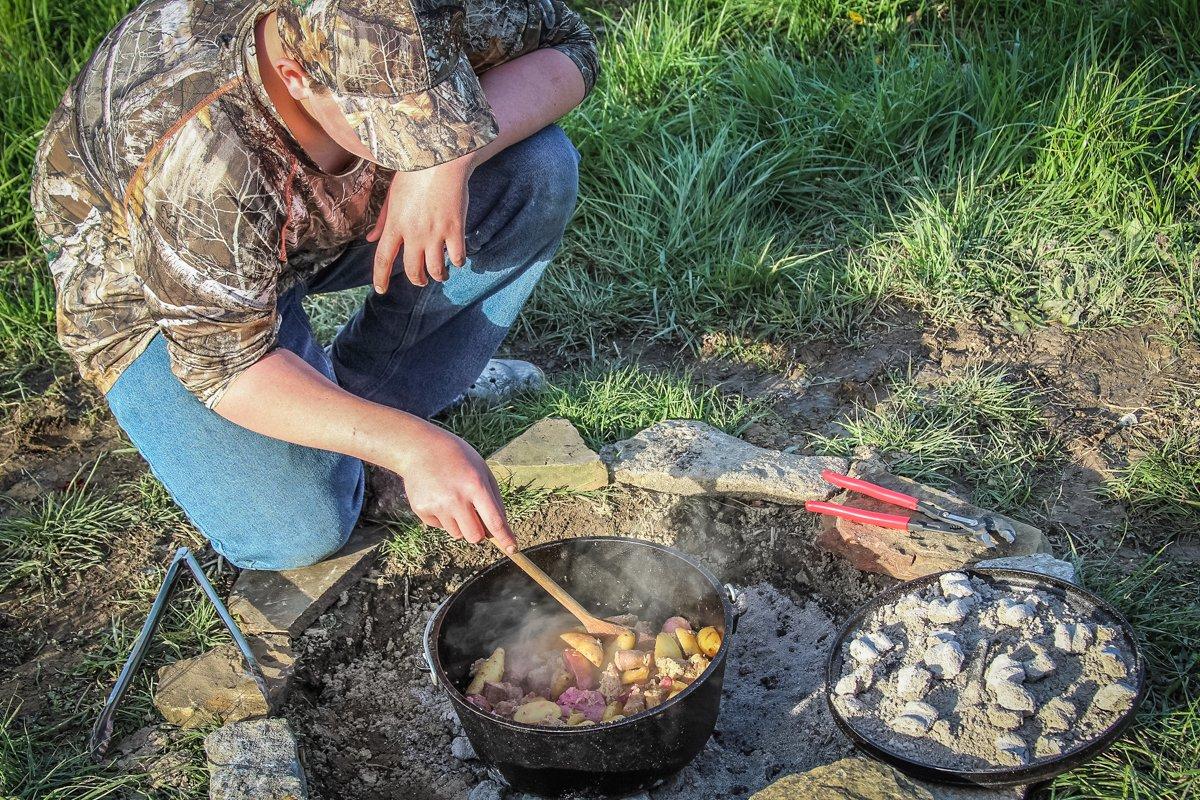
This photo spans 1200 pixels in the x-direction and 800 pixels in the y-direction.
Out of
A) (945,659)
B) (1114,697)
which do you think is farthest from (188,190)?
(1114,697)

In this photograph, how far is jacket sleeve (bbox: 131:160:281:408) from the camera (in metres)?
1.97

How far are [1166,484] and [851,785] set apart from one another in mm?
1338

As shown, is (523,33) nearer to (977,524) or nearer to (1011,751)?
(977,524)

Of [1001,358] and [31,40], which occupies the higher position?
[31,40]

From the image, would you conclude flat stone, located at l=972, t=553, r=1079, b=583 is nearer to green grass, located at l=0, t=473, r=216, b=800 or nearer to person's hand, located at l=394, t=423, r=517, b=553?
person's hand, located at l=394, t=423, r=517, b=553

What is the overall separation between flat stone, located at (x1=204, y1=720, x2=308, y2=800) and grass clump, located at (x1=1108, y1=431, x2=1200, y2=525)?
200 cm

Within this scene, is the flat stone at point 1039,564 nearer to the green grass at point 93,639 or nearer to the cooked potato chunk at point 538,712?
the cooked potato chunk at point 538,712

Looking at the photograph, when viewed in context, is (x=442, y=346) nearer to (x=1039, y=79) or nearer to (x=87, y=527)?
(x=87, y=527)

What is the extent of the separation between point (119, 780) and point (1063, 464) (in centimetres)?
231

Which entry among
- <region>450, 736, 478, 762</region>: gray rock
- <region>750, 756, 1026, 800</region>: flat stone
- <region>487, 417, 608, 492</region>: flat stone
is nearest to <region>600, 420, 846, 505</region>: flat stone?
<region>487, 417, 608, 492</region>: flat stone

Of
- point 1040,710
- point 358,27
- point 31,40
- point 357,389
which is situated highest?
point 358,27

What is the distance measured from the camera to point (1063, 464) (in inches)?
110

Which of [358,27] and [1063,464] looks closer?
[358,27]

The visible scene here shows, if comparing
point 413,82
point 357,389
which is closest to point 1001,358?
point 357,389
